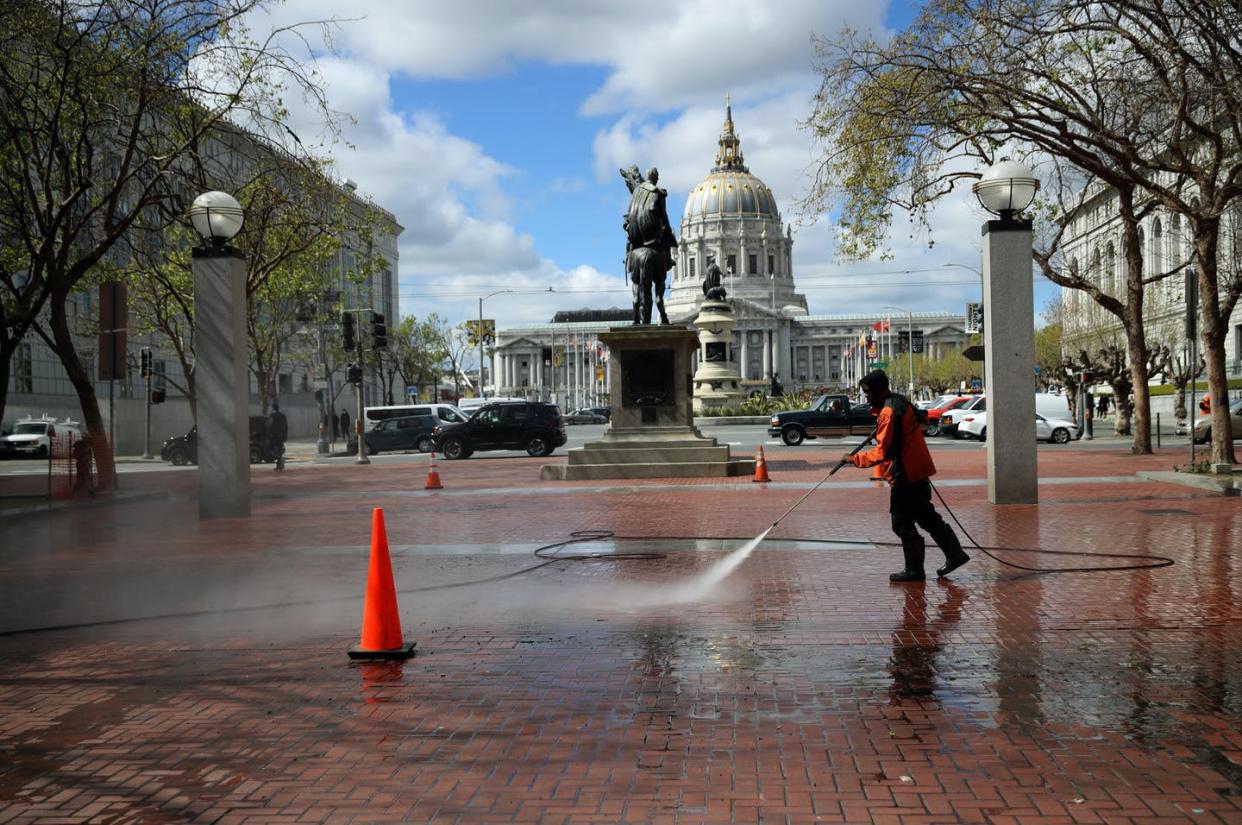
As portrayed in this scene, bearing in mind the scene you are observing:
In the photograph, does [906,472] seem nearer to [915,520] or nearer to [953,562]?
[915,520]

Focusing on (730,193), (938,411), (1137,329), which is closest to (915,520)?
(1137,329)

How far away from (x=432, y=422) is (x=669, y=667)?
34954 millimetres

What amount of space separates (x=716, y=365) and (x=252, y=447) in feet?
131

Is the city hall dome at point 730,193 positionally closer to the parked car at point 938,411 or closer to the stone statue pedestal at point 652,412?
the parked car at point 938,411

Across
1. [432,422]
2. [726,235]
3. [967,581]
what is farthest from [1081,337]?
[726,235]

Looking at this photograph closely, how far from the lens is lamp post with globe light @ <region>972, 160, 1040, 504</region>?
50.6 ft

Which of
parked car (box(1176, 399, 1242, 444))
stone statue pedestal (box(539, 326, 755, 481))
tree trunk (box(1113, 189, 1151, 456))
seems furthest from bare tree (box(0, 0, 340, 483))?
parked car (box(1176, 399, 1242, 444))

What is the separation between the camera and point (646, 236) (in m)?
23.6

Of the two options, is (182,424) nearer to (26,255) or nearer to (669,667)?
(26,255)

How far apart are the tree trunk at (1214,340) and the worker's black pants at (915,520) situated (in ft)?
40.7

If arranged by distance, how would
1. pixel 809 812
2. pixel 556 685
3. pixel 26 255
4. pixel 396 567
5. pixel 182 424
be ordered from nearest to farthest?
pixel 809 812 < pixel 556 685 < pixel 396 567 < pixel 26 255 < pixel 182 424

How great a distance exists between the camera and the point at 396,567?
10844 millimetres

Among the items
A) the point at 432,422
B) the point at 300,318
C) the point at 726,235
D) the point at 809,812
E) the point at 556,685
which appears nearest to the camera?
the point at 809,812

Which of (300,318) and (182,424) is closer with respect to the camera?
Answer: (300,318)
